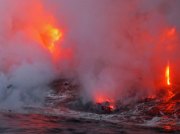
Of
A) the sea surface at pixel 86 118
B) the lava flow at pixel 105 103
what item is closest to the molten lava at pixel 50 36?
the sea surface at pixel 86 118

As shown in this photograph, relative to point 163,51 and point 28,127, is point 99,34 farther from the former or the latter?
point 28,127

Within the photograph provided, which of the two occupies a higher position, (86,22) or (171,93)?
(86,22)

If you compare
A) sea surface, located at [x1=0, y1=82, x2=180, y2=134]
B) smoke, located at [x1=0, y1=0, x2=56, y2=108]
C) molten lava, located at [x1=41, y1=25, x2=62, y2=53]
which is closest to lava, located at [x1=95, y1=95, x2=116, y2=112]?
sea surface, located at [x1=0, y1=82, x2=180, y2=134]

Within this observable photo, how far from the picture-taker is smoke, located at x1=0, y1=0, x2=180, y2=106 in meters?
23.6

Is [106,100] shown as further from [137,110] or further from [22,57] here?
[22,57]

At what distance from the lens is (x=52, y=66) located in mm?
28219

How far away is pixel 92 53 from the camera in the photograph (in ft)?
90.8

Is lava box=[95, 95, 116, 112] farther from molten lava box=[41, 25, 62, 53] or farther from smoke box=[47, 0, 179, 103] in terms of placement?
molten lava box=[41, 25, 62, 53]

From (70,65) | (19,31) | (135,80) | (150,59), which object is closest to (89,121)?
(135,80)

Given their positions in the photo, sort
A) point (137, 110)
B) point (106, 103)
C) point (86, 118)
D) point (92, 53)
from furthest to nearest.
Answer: point (92, 53) < point (106, 103) < point (137, 110) < point (86, 118)

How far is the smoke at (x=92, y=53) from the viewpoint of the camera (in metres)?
23.6

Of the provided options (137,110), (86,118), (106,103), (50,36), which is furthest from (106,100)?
(50,36)

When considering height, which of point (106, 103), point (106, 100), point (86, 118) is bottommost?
point (86, 118)

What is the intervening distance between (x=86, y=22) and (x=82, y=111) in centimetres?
941
